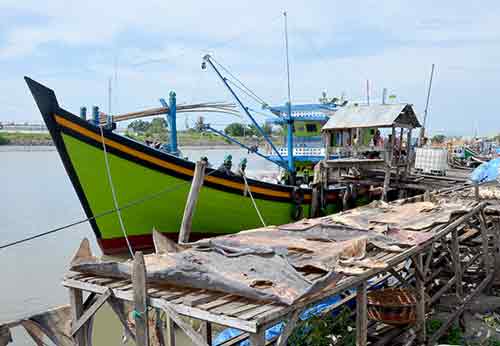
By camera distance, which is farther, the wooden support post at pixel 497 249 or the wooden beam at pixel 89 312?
the wooden support post at pixel 497 249

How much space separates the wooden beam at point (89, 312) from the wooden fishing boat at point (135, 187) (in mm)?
6195

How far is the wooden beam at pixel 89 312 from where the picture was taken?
370cm

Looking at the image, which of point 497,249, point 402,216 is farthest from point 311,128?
point 402,216

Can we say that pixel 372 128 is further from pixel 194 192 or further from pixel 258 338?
pixel 258 338

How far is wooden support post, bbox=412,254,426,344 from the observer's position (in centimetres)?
547

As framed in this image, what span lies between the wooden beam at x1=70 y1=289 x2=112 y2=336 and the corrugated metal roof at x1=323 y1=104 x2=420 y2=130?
1078 centimetres

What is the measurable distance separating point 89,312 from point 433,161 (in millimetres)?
15928

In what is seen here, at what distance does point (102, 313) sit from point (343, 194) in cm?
897

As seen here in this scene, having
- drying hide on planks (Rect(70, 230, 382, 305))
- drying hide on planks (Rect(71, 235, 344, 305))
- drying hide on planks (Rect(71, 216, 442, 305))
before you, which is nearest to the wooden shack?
drying hide on planks (Rect(71, 216, 442, 305))

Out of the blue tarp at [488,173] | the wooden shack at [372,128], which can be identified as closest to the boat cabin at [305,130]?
the wooden shack at [372,128]

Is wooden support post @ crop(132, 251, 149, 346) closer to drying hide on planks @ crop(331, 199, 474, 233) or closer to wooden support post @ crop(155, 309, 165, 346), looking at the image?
wooden support post @ crop(155, 309, 165, 346)

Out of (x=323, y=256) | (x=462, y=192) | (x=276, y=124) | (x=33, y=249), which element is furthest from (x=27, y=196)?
(x=323, y=256)

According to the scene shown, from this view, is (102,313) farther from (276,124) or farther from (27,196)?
(27,196)

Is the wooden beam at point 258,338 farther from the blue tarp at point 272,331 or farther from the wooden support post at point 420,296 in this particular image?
the wooden support post at point 420,296
